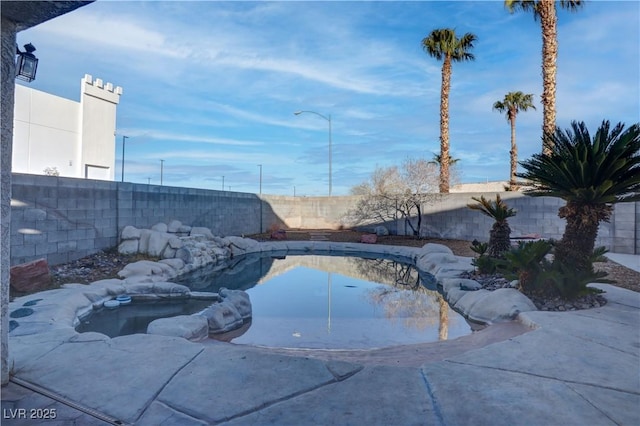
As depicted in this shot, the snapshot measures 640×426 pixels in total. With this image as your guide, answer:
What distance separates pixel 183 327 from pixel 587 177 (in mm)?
5827

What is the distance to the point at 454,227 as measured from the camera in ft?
53.3

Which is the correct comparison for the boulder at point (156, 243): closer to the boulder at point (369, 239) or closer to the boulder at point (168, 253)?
the boulder at point (168, 253)

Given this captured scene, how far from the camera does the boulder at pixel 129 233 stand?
10344mm

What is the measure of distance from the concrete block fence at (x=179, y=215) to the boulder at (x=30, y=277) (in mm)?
814

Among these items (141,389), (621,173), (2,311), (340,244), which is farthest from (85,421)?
(340,244)

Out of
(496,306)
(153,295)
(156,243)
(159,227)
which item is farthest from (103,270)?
(496,306)

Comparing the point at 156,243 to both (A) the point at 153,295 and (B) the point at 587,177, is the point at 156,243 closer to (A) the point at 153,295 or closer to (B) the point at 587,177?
(A) the point at 153,295

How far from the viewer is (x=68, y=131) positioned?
23.5 metres

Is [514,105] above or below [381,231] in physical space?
above

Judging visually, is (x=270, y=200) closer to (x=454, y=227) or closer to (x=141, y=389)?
(x=454, y=227)

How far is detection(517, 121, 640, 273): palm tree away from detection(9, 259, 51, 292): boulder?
8.59 metres

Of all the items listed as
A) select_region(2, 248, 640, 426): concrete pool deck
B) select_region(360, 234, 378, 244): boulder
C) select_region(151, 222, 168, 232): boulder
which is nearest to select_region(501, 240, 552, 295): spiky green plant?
select_region(2, 248, 640, 426): concrete pool deck

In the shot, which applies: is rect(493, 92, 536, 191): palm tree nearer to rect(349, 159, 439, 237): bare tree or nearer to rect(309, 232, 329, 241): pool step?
rect(349, 159, 439, 237): bare tree

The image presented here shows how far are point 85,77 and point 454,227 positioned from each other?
23361 millimetres
